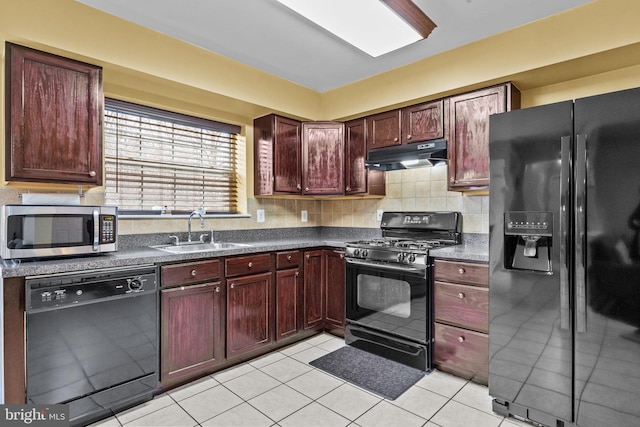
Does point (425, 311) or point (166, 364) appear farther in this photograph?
point (425, 311)

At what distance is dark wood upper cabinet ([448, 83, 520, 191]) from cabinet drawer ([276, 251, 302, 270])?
1462 millimetres

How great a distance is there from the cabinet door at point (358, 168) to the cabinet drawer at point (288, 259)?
906mm

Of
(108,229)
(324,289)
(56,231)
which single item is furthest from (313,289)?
(56,231)

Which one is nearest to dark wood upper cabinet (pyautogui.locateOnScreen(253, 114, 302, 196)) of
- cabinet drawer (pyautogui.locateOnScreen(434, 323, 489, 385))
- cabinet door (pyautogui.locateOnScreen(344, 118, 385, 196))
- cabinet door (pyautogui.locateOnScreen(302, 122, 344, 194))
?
cabinet door (pyautogui.locateOnScreen(302, 122, 344, 194))

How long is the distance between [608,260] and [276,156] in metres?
2.64

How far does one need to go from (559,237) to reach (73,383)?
278cm

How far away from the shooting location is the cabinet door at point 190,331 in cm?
231

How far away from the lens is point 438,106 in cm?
292

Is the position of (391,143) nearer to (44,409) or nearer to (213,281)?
(213,281)

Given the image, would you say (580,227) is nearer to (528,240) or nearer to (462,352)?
(528,240)

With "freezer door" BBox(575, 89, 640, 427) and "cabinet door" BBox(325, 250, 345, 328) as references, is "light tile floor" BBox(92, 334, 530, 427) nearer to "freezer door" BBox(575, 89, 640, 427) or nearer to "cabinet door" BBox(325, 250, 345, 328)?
"freezer door" BBox(575, 89, 640, 427)

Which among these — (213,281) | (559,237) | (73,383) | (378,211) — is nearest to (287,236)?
(378,211)

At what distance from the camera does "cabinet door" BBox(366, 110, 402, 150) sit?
10.5 feet

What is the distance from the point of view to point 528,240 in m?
1.97
